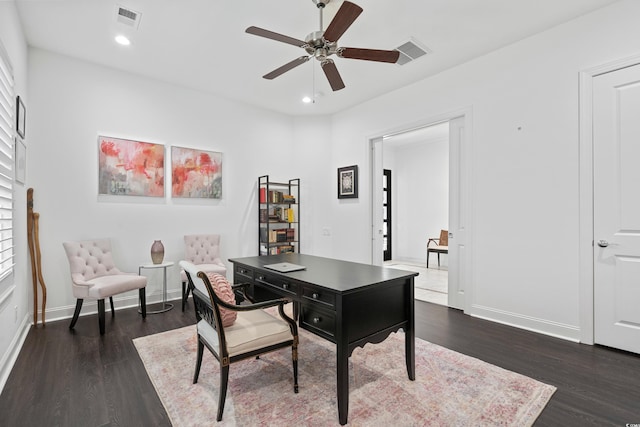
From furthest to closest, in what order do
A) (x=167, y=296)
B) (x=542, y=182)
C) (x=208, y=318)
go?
1. (x=167, y=296)
2. (x=542, y=182)
3. (x=208, y=318)

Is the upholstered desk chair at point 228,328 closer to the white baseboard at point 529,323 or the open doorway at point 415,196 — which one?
the white baseboard at point 529,323

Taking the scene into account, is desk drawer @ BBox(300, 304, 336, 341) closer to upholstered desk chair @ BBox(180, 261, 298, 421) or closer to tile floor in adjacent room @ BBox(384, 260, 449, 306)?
upholstered desk chair @ BBox(180, 261, 298, 421)

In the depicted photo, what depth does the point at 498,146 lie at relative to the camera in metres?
3.54

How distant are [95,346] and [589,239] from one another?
4.66 meters

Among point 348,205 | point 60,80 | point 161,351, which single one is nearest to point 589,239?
point 348,205

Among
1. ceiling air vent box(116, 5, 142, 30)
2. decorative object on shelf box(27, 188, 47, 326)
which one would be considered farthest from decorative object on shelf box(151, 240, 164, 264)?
ceiling air vent box(116, 5, 142, 30)

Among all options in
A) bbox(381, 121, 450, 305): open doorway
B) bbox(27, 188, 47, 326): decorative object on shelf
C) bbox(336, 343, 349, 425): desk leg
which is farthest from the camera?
bbox(381, 121, 450, 305): open doorway

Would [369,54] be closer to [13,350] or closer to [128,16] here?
[128,16]

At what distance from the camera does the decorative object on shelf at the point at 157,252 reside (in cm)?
405

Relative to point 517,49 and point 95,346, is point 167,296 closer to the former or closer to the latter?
point 95,346

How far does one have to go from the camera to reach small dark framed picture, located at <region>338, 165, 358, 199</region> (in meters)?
5.26

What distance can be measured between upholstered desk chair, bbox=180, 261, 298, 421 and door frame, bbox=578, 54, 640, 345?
274 centimetres

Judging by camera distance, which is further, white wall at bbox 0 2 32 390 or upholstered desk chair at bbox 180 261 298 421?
white wall at bbox 0 2 32 390

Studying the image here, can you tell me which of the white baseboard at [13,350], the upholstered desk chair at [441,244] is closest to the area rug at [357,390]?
the white baseboard at [13,350]
